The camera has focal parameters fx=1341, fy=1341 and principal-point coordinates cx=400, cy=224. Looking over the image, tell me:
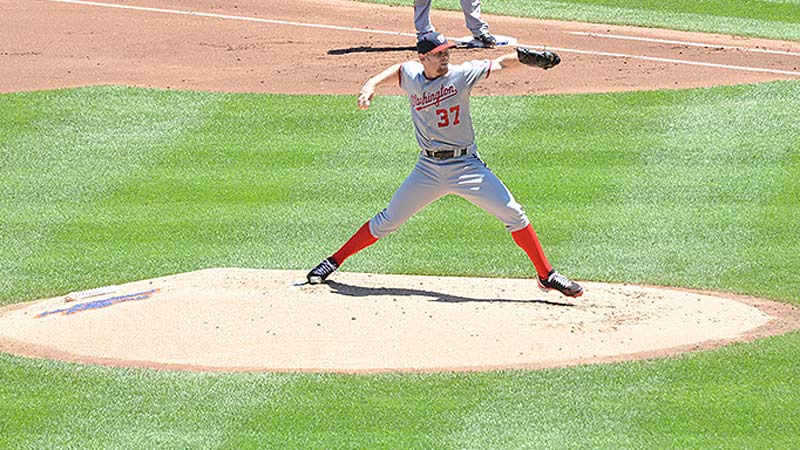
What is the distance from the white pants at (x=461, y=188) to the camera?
9211mm

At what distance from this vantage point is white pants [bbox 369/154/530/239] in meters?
9.21

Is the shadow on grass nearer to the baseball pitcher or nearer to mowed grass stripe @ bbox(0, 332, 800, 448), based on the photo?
the baseball pitcher

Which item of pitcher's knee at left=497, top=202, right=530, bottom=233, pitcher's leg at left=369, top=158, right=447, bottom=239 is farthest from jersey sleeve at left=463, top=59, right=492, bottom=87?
pitcher's knee at left=497, top=202, right=530, bottom=233

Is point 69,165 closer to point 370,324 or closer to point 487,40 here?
point 370,324

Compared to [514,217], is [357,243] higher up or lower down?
lower down

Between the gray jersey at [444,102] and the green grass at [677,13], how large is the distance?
31.3ft

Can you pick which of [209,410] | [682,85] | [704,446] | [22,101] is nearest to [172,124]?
[22,101]

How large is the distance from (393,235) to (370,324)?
256cm

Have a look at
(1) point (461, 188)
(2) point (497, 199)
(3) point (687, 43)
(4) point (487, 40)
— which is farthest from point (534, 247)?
(3) point (687, 43)

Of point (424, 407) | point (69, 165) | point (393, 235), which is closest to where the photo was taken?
point (424, 407)

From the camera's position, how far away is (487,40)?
16.8 meters

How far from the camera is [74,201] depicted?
12.0m

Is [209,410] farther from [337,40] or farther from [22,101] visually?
[337,40]

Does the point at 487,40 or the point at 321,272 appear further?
the point at 487,40
